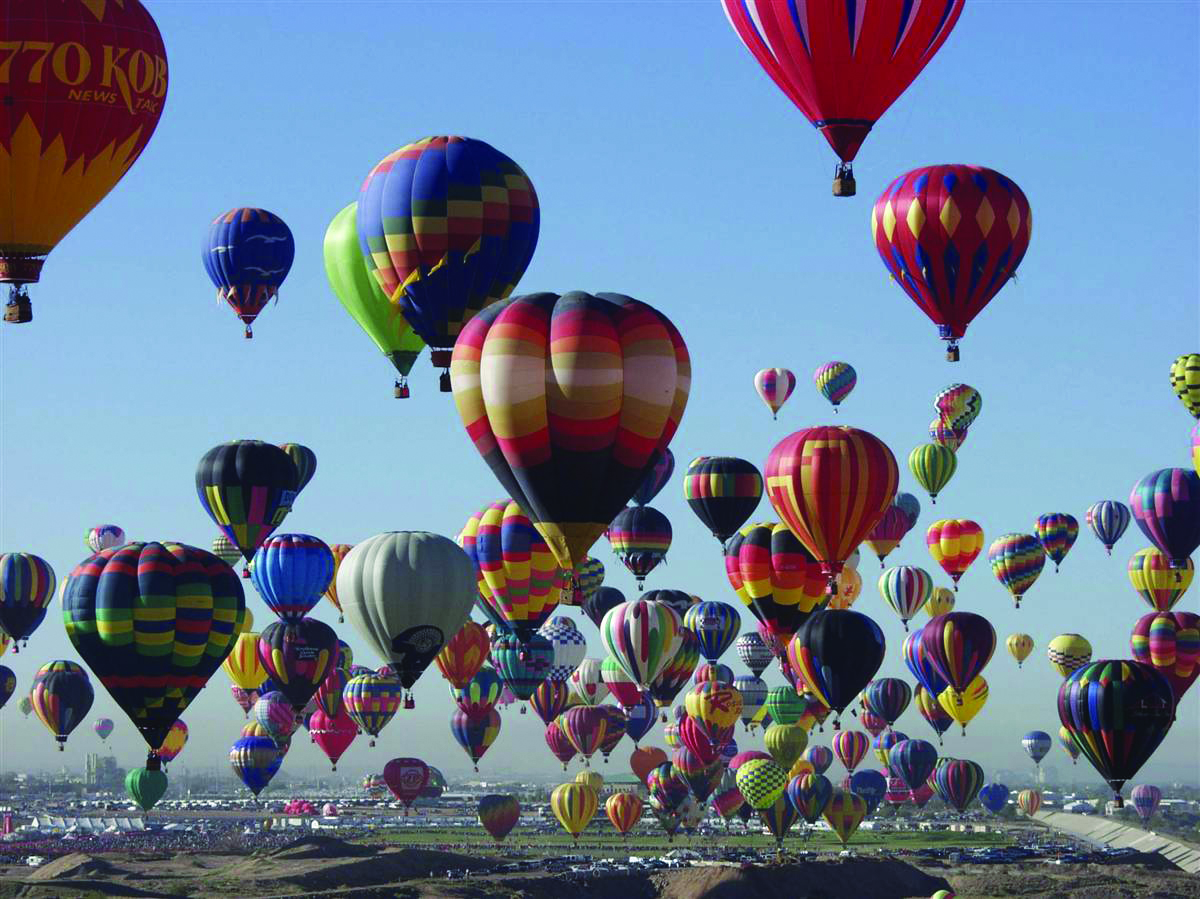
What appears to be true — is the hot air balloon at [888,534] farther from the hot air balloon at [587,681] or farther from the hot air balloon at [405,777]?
the hot air balloon at [405,777]

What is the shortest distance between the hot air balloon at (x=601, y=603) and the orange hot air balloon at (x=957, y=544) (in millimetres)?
11269

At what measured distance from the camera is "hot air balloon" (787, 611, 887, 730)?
53750mm

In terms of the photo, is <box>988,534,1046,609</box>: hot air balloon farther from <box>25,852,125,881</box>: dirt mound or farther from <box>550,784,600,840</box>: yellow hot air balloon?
<box>25,852,125,881</box>: dirt mound

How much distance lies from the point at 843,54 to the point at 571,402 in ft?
24.0

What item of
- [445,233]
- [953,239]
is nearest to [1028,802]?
[953,239]

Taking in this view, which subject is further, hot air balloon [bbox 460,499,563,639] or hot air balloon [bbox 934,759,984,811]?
hot air balloon [bbox 934,759,984,811]

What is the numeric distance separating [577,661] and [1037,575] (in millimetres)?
16816

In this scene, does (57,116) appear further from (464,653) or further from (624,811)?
(624,811)

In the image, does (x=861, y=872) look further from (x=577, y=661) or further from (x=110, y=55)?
(x=110, y=55)

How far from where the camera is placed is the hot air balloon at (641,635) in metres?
63.0

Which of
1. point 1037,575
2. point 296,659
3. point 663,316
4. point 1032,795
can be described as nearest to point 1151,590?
point 1037,575

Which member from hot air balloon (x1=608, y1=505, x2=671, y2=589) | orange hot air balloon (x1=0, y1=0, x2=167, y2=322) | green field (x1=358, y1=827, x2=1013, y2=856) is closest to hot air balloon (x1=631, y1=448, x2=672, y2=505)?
hot air balloon (x1=608, y1=505, x2=671, y2=589)

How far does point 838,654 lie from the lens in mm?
53719

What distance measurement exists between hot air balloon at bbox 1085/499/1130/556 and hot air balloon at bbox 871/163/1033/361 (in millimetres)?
31973
